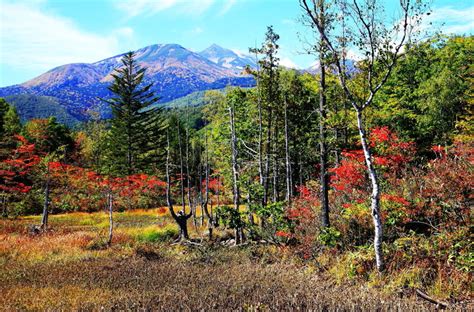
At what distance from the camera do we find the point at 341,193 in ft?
52.4

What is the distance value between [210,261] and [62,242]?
9.03m

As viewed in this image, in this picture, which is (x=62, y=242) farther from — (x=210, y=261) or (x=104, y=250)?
(x=210, y=261)

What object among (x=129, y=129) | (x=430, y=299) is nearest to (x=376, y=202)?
(x=430, y=299)

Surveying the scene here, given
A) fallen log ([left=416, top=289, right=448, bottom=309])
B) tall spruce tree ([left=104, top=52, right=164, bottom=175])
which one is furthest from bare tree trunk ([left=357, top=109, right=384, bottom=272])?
tall spruce tree ([left=104, top=52, right=164, bottom=175])

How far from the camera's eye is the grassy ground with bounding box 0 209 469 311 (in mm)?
6387

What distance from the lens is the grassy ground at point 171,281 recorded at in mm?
6387

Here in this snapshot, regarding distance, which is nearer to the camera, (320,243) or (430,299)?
(430,299)

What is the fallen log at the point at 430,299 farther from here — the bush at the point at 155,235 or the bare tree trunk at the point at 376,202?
the bush at the point at 155,235

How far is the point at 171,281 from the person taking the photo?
892cm

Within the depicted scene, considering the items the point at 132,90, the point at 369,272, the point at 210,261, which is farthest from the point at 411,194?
the point at 132,90

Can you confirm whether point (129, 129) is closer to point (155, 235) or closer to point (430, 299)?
point (155, 235)


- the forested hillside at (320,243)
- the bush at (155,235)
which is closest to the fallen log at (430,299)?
the forested hillside at (320,243)

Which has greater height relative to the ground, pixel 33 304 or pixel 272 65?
pixel 272 65

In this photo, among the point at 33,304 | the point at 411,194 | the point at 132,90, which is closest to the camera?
the point at 33,304
